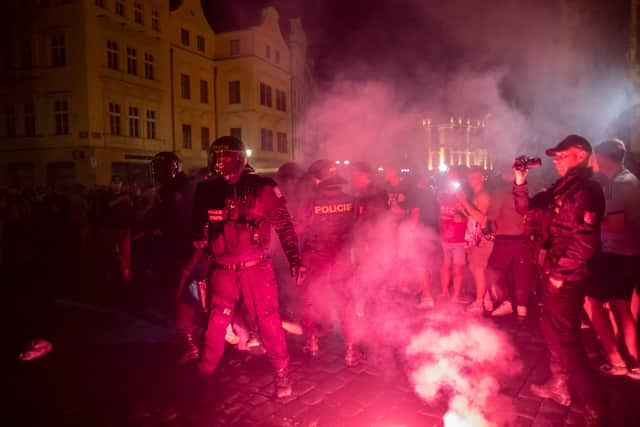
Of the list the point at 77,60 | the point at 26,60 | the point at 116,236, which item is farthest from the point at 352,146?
the point at 26,60

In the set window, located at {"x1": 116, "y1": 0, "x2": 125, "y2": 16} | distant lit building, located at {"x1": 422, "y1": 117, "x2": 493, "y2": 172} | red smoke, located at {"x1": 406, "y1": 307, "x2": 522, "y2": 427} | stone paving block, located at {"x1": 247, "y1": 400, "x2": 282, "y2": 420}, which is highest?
window, located at {"x1": 116, "y1": 0, "x2": 125, "y2": 16}

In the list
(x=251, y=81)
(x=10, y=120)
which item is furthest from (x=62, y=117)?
(x=251, y=81)

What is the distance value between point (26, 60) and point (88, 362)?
2625cm

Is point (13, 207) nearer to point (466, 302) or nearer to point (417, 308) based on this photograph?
point (417, 308)

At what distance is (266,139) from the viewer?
36406 mm

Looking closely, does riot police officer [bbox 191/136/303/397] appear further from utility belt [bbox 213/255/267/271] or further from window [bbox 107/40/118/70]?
window [bbox 107/40/118/70]

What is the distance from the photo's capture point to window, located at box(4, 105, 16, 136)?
2552 centimetres

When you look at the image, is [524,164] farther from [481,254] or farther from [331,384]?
[481,254]

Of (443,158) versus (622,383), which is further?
(443,158)

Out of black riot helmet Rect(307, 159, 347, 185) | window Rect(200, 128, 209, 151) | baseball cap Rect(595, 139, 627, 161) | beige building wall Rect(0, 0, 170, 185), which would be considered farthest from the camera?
window Rect(200, 128, 209, 151)

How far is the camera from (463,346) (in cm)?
505

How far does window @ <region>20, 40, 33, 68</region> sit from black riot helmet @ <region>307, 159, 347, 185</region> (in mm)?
26615

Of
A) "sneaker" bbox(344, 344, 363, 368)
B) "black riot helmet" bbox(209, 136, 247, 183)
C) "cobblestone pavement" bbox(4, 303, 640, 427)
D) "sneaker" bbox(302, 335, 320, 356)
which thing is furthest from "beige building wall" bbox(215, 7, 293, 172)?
"black riot helmet" bbox(209, 136, 247, 183)

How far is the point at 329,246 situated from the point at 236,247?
1.18 m
